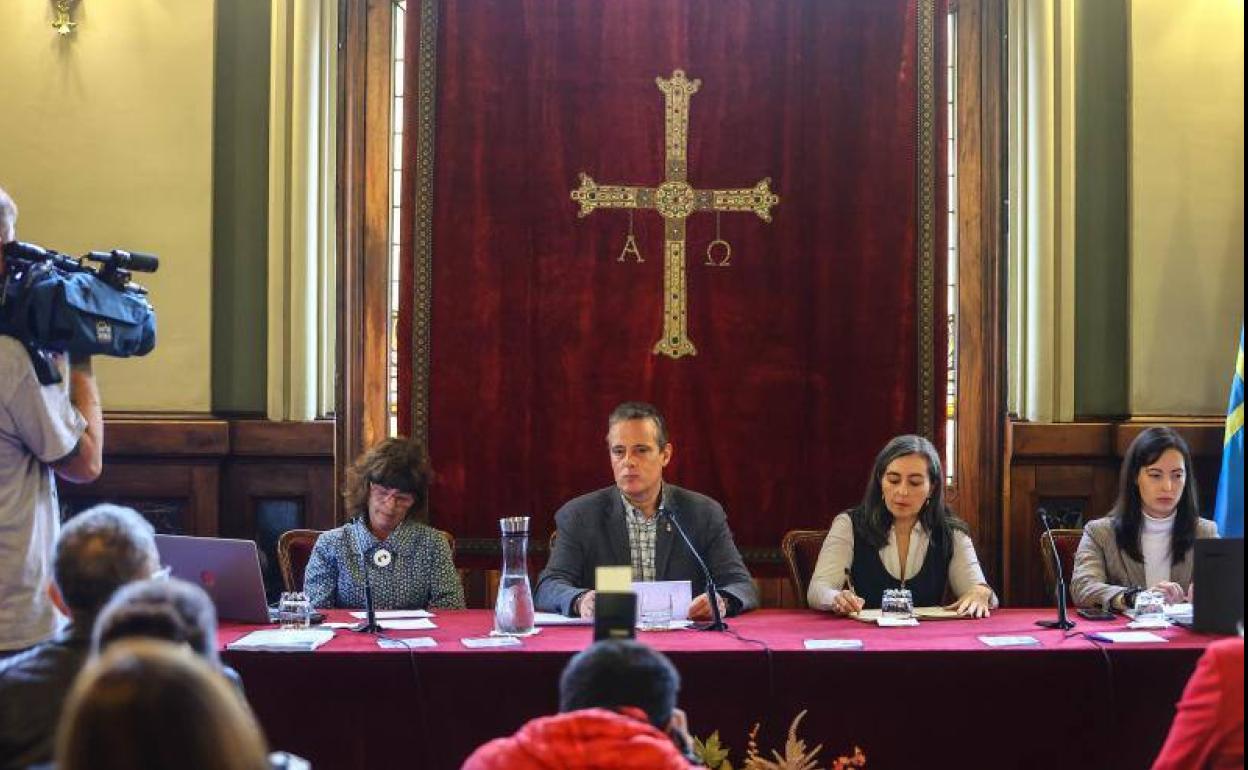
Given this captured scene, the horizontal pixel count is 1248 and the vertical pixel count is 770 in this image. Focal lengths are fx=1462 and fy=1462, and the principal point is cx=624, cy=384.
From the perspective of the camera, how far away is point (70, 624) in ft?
7.59

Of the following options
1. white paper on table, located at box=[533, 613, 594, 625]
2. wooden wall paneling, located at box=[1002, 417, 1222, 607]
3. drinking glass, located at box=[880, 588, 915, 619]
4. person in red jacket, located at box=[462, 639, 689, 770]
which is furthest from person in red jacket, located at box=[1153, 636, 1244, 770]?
wooden wall paneling, located at box=[1002, 417, 1222, 607]

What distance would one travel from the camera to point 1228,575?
3.58 metres

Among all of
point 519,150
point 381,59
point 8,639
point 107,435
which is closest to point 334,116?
point 381,59

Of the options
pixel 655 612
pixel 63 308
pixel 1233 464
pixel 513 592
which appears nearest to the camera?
pixel 63 308

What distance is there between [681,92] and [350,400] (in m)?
1.55

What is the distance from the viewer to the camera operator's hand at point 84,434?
126 inches

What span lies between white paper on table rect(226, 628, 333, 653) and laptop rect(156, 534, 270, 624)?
126 millimetres

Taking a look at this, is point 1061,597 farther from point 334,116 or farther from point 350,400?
point 334,116

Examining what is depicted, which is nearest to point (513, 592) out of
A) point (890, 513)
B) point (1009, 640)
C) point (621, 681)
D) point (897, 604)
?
point (897, 604)

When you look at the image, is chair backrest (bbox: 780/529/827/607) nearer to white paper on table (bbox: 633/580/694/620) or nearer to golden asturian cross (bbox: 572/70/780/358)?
white paper on table (bbox: 633/580/694/620)

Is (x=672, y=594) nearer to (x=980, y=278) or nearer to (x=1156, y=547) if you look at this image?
(x=1156, y=547)

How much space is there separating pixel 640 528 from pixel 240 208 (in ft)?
5.89

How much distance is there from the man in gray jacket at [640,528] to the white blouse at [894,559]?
0.25 meters

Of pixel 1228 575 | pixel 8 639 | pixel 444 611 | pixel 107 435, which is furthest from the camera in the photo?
pixel 107 435
